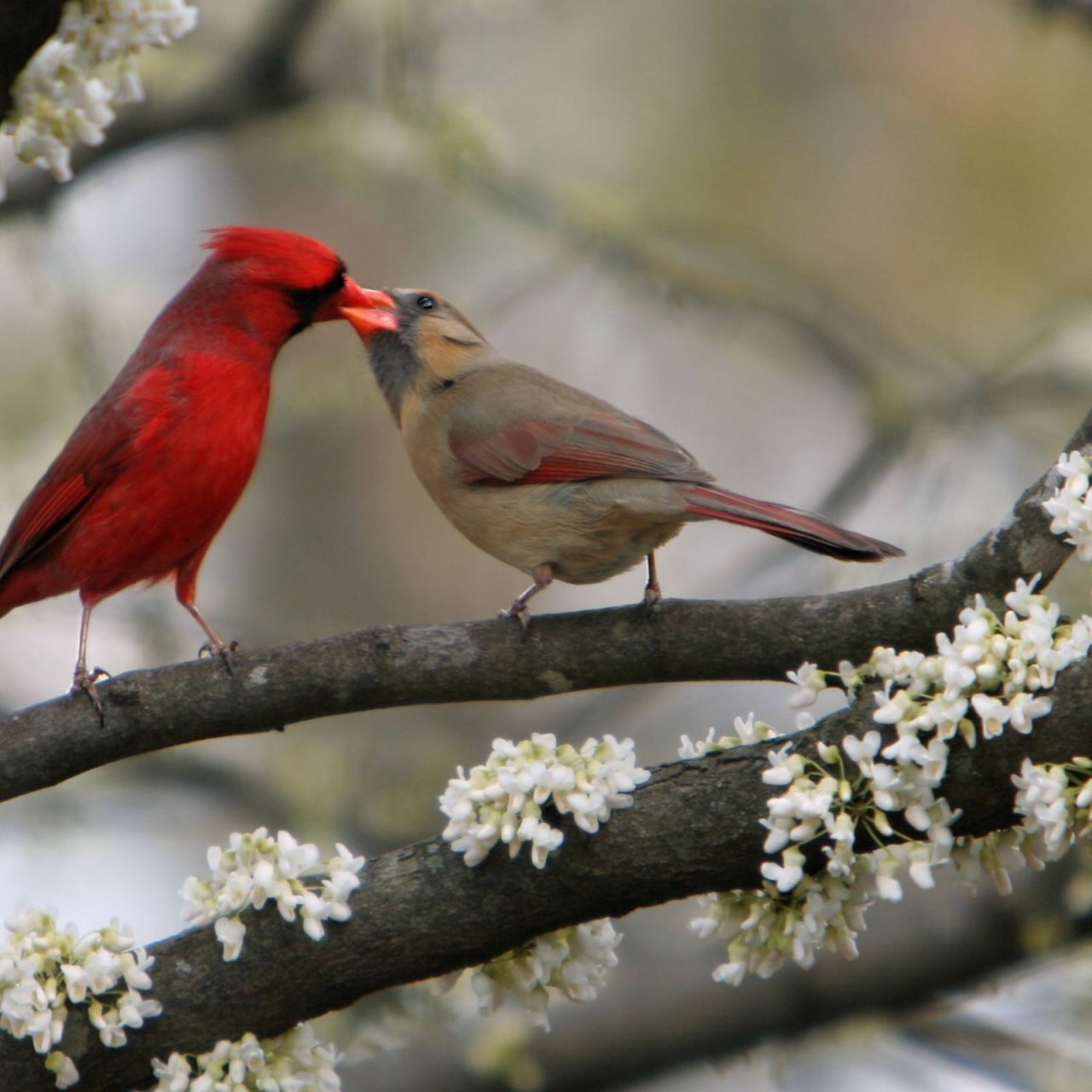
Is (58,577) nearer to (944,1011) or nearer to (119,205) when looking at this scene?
(944,1011)

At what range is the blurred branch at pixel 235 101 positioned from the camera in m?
5.33

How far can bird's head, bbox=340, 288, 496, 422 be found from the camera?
15.6 ft

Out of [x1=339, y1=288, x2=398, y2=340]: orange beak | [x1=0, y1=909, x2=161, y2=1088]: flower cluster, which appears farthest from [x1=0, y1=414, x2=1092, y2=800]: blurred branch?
[x1=339, y1=288, x2=398, y2=340]: orange beak

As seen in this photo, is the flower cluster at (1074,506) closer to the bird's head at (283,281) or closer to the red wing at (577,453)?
the red wing at (577,453)

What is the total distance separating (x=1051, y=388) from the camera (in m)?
5.89

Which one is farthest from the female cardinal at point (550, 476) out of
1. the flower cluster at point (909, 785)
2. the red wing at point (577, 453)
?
the flower cluster at point (909, 785)

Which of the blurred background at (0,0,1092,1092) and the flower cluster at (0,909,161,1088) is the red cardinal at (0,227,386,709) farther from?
the flower cluster at (0,909,161,1088)

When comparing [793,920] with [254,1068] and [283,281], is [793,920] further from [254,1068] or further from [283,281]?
[283,281]

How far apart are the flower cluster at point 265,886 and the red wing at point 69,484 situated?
6.23ft

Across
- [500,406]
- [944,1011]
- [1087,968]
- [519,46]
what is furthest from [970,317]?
[500,406]

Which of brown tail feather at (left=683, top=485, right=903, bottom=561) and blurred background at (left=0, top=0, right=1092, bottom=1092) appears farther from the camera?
blurred background at (left=0, top=0, right=1092, bottom=1092)

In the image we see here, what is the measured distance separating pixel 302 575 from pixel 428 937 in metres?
6.54

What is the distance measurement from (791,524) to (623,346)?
5017mm

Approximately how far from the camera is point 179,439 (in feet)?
14.7
